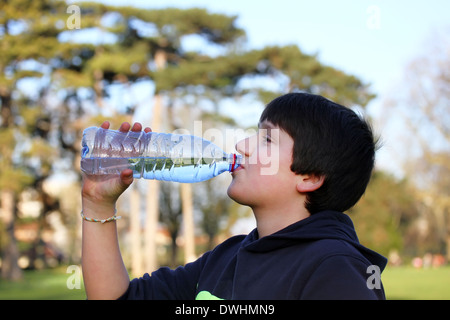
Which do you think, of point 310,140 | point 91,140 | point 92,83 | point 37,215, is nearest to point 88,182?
point 91,140

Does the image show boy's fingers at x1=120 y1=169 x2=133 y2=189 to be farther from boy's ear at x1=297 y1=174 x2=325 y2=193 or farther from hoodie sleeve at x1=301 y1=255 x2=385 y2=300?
hoodie sleeve at x1=301 y1=255 x2=385 y2=300

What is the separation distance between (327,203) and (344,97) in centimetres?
1964

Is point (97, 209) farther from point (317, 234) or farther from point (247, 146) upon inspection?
point (317, 234)

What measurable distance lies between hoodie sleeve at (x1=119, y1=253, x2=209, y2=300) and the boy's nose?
1.31 feet

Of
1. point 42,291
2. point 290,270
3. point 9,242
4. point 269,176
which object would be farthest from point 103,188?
point 9,242

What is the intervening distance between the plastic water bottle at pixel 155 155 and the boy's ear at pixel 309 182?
8.6 inches

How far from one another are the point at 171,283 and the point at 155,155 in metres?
0.79

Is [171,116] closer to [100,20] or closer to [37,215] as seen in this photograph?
[100,20]

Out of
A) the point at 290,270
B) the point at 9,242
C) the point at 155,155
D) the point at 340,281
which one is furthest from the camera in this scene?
the point at 9,242

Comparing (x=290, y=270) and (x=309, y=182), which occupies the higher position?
(x=309, y=182)

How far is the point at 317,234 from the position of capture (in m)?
1.44

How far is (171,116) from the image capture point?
874 inches

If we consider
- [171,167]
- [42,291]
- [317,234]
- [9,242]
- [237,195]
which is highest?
[171,167]

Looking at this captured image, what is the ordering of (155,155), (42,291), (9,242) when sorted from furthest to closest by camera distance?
(9,242) → (42,291) → (155,155)
